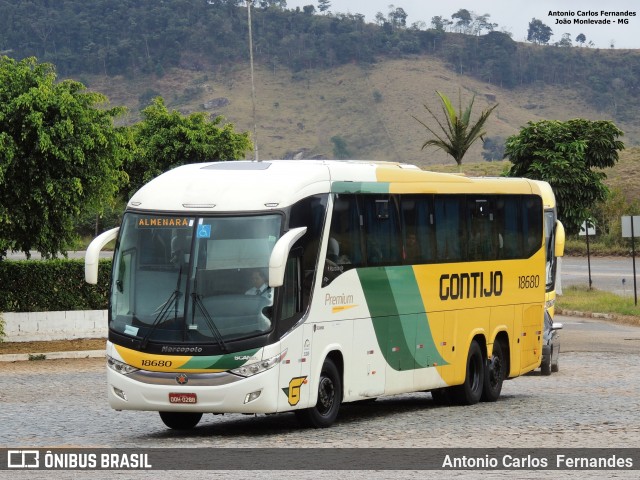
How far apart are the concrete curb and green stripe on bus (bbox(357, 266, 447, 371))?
481 inches

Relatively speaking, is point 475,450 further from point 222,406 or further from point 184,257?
point 184,257

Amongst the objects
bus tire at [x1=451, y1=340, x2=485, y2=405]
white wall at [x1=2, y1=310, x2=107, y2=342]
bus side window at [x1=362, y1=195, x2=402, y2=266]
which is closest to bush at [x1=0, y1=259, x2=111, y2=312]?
white wall at [x1=2, y1=310, x2=107, y2=342]

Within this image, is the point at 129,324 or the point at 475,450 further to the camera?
the point at 129,324

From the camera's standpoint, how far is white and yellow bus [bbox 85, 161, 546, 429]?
591 inches

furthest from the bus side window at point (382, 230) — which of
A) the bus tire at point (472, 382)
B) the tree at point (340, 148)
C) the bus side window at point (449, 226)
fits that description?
the tree at point (340, 148)

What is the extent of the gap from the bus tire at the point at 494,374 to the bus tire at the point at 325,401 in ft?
15.2

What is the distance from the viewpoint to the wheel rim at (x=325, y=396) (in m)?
16.1

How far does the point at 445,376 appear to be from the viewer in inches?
758

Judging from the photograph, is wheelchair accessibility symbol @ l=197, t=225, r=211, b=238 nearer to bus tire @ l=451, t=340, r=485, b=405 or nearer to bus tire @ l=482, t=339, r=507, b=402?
bus tire @ l=451, t=340, r=485, b=405

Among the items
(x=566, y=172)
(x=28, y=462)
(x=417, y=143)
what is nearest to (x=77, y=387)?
(x=28, y=462)

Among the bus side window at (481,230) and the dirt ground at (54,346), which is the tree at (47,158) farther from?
the bus side window at (481,230)

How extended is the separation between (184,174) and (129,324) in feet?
6.69

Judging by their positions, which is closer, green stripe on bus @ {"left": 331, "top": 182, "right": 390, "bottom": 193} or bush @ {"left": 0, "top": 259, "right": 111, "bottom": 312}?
green stripe on bus @ {"left": 331, "top": 182, "right": 390, "bottom": 193}

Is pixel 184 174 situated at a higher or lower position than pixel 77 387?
higher
